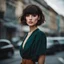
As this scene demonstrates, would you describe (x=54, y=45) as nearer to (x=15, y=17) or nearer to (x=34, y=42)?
(x=15, y=17)

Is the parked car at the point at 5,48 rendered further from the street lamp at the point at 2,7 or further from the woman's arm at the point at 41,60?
the woman's arm at the point at 41,60

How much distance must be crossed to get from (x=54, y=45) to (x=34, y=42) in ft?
3.98

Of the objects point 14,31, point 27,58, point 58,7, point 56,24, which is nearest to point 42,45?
point 27,58

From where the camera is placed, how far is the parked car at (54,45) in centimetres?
218

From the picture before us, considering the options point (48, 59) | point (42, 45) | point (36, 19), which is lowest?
point (48, 59)

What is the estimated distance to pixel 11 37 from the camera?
→ 2.11m

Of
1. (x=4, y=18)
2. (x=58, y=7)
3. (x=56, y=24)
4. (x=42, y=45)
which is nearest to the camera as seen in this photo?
(x=42, y=45)

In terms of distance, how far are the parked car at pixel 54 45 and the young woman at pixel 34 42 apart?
1044mm

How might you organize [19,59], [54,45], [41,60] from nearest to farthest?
[41,60]
[19,59]
[54,45]

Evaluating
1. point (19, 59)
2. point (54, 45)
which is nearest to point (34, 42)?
point (19, 59)

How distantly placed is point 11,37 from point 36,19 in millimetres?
998

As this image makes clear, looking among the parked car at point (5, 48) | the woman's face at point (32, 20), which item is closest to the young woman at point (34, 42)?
the woman's face at point (32, 20)

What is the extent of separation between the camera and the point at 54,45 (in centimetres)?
228

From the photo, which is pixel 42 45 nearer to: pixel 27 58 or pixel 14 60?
pixel 27 58
